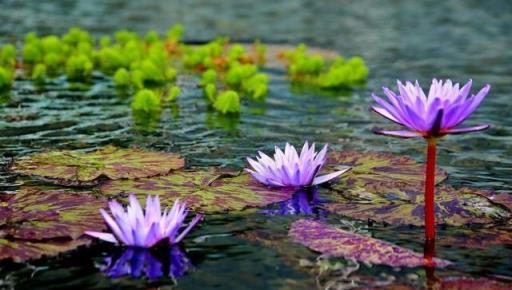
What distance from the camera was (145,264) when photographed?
257 centimetres

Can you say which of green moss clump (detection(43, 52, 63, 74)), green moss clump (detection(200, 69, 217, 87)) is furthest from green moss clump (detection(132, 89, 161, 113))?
green moss clump (detection(43, 52, 63, 74))

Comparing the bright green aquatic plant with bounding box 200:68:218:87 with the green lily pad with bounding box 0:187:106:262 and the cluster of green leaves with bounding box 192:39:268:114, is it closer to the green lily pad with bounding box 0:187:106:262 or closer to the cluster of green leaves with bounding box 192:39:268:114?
the cluster of green leaves with bounding box 192:39:268:114

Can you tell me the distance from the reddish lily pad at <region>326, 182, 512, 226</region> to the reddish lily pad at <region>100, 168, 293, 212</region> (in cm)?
31

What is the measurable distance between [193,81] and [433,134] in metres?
4.63

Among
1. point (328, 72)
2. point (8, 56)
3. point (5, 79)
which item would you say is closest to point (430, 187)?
point (5, 79)

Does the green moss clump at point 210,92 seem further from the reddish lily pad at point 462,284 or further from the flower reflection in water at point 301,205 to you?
the reddish lily pad at point 462,284

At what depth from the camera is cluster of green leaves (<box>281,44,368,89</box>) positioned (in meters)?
6.90

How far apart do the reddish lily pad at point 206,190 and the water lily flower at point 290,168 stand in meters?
0.05

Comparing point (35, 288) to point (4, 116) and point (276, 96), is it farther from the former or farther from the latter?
point (276, 96)

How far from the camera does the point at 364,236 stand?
2.90m

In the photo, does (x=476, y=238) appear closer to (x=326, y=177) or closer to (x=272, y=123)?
(x=326, y=177)

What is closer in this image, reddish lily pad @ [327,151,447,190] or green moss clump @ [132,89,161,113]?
reddish lily pad @ [327,151,447,190]

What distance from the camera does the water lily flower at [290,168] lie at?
3361 millimetres

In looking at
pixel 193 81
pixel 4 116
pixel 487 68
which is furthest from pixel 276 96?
pixel 487 68
